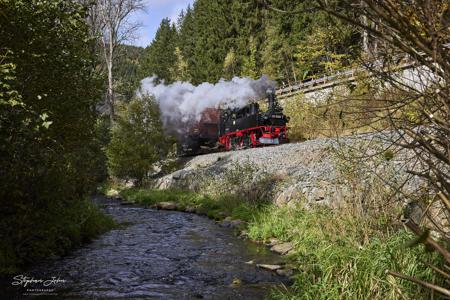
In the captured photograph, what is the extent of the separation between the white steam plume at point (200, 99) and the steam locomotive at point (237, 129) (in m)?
0.85

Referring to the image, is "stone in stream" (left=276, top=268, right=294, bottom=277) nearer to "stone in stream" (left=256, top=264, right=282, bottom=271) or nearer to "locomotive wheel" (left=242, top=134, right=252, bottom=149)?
"stone in stream" (left=256, top=264, right=282, bottom=271)

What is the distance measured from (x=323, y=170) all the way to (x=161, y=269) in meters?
5.70

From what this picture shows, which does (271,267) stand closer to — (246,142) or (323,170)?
(323,170)

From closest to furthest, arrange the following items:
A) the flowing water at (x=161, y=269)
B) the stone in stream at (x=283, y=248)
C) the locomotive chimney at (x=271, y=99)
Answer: the flowing water at (x=161, y=269)
the stone in stream at (x=283, y=248)
the locomotive chimney at (x=271, y=99)

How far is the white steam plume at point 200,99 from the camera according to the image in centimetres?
2888

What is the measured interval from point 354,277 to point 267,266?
261cm

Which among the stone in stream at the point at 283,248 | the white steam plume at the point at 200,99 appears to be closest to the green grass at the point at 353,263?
the stone in stream at the point at 283,248

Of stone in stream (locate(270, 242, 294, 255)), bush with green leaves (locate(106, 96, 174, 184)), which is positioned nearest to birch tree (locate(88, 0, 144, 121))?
bush with green leaves (locate(106, 96, 174, 184))

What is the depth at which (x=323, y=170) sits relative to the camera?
444 inches

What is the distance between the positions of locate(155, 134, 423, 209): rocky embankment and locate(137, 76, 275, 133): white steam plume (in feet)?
26.0

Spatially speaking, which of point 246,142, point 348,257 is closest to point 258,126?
point 246,142

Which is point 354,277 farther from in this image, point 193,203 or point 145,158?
point 145,158

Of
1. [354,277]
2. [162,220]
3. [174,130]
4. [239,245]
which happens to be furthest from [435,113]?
[174,130]

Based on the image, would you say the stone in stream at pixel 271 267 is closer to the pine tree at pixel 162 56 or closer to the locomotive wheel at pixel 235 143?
the locomotive wheel at pixel 235 143
